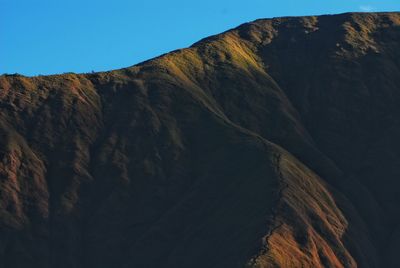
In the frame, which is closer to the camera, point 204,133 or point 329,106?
point 204,133

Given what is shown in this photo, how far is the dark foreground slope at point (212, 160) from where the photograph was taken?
372 ft

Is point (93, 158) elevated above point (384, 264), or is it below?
above

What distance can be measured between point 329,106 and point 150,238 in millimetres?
34415

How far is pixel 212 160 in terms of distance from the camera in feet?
412

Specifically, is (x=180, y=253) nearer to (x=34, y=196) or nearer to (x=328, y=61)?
(x=34, y=196)

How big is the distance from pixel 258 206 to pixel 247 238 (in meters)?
5.96

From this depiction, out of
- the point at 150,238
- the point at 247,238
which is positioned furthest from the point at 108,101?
the point at 247,238

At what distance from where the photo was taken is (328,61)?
486ft

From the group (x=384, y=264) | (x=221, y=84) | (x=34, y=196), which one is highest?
(x=221, y=84)

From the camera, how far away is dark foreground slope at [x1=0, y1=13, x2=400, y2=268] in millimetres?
113438

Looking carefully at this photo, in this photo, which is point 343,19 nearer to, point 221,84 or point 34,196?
point 221,84

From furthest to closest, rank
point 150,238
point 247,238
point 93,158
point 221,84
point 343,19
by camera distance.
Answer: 1. point 343,19
2. point 221,84
3. point 93,158
4. point 150,238
5. point 247,238

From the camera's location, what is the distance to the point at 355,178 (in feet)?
423

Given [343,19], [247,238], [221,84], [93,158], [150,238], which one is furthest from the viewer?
[343,19]
